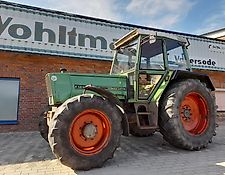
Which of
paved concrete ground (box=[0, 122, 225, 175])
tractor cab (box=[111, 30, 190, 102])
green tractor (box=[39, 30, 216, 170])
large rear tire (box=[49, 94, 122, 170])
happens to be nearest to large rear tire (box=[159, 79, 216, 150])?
green tractor (box=[39, 30, 216, 170])

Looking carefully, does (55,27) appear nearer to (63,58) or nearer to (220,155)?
(63,58)

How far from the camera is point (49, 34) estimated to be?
8781mm

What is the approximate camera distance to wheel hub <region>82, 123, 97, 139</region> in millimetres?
4304

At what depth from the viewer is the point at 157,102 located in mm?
5289

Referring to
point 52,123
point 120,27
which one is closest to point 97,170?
point 52,123

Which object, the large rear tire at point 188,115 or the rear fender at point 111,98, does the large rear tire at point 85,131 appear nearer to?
the rear fender at point 111,98

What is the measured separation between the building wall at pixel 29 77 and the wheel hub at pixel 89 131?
16.9 feet

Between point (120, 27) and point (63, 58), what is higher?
point (120, 27)

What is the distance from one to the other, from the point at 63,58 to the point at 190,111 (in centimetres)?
560

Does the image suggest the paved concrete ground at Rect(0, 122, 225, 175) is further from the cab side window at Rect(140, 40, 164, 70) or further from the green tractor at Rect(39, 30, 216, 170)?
the cab side window at Rect(140, 40, 164, 70)

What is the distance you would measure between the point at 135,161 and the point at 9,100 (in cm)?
587

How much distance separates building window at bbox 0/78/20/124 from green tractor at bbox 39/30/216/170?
3.25m

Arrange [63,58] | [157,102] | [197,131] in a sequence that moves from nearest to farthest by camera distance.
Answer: [157,102]
[197,131]
[63,58]

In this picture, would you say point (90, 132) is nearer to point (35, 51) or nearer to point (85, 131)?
point (85, 131)
